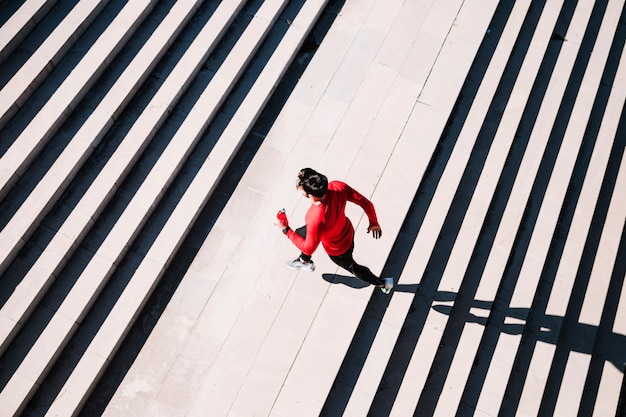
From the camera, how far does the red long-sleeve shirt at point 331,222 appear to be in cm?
445

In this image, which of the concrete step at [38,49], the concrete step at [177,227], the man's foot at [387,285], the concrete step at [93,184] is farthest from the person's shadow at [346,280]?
the concrete step at [38,49]

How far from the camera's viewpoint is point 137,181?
245 inches

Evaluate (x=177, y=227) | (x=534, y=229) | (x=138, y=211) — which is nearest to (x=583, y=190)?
(x=534, y=229)

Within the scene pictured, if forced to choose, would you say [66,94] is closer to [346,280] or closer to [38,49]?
[38,49]

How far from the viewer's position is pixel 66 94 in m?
6.16

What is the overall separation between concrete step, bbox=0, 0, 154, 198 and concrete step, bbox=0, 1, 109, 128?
31 millimetres

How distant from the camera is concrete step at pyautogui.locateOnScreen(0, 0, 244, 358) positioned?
5512mm

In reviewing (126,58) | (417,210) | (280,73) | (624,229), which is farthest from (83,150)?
(624,229)

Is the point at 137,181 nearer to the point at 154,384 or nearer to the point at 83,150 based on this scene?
the point at 83,150

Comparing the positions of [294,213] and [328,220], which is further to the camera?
[294,213]

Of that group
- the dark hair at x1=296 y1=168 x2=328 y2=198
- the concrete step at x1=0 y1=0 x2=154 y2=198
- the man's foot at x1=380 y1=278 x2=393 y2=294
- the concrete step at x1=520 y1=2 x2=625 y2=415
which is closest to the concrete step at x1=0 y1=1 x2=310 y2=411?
the concrete step at x1=0 y1=0 x2=154 y2=198

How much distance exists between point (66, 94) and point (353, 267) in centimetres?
435

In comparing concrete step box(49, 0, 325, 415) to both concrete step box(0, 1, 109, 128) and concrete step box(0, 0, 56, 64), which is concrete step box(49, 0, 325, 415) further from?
concrete step box(0, 0, 56, 64)

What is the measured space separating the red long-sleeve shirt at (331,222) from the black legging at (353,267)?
6.1 inches
